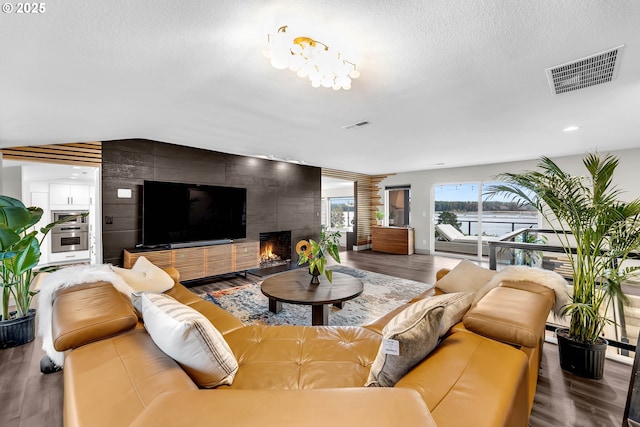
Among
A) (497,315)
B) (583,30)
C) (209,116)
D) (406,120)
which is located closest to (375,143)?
(406,120)

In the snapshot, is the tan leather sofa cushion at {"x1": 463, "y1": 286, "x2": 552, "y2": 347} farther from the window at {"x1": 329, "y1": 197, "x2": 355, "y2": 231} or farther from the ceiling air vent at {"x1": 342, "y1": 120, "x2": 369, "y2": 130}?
the window at {"x1": 329, "y1": 197, "x2": 355, "y2": 231}

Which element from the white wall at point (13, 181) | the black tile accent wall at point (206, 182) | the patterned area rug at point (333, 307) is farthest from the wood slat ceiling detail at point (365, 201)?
the white wall at point (13, 181)

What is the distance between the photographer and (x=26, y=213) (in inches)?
85.2

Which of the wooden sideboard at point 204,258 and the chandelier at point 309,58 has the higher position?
the chandelier at point 309,58

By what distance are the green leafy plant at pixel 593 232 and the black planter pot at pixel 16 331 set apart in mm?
4660

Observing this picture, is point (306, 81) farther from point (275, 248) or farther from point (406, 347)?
point (275, 248)

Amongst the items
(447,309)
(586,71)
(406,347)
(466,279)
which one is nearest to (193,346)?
(406,347)

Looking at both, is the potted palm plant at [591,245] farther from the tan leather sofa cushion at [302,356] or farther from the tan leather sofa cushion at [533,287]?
the tan leather sofa cushion at [302,356]

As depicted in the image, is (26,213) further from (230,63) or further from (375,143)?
(375,143)

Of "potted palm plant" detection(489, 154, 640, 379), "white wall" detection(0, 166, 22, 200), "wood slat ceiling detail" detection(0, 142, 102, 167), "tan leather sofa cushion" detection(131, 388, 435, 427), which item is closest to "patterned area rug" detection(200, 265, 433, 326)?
"potted palm plant" detection(489, 154, 640, 379)

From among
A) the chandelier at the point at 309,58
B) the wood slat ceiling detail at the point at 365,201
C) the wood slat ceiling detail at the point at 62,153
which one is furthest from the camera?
the wood slat ceiling detail at the point at 365,201

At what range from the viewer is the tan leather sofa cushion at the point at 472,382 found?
779 millimetres

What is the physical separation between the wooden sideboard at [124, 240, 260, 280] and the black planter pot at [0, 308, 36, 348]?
1304 millimetres

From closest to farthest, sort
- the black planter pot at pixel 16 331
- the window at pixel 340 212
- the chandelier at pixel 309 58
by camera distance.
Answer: the chandelier at pixel 309 58, the black planter pot at pixel 16 331, the window at pixel 340 212
